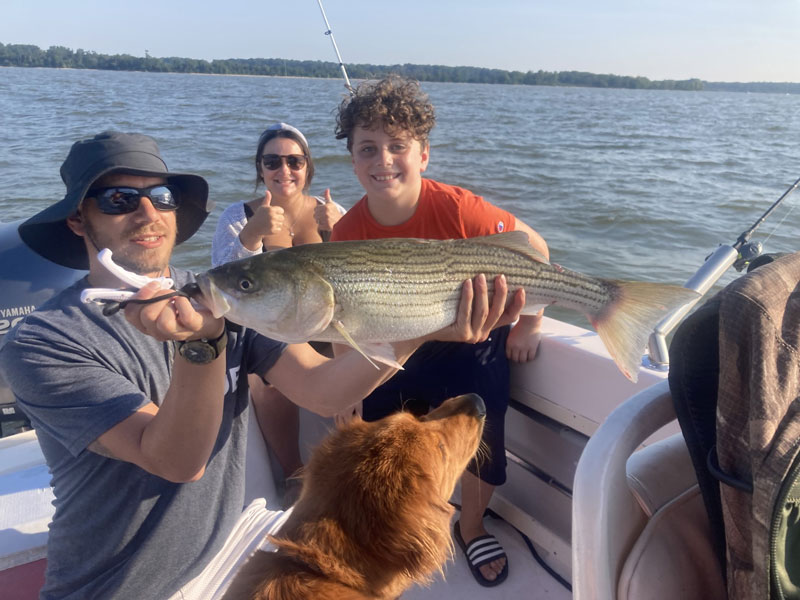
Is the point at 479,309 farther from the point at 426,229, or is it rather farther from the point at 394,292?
the point at 426,229

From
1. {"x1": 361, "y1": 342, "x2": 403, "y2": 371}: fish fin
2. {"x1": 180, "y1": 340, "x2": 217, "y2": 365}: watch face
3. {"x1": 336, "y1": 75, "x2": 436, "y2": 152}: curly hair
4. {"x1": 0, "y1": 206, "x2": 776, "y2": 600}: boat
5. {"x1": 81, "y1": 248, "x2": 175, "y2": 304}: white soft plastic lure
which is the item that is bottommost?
{"x1": 0, "y1": 206, "x2": 776, "y2": 600}: boat

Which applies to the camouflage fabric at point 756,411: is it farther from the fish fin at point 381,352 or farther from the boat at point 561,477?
the fish fin at point 381,352

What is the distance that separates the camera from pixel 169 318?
1.71 m

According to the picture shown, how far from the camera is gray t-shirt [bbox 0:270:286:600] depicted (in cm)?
201

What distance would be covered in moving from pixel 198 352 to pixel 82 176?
3.38 ft

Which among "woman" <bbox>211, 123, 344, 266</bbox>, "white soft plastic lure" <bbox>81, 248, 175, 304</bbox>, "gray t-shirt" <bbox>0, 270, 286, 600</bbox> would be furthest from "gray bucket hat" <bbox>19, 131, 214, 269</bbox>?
"woman" <bbox>211, 123, 344, 266</bbox>

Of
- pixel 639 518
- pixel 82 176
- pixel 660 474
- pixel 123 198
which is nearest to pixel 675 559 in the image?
pixel 639 518

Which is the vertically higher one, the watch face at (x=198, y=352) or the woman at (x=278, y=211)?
the watch face at (x=198, y=352)

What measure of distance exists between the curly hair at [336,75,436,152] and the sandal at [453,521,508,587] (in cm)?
244

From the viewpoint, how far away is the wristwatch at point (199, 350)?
72.6 inches

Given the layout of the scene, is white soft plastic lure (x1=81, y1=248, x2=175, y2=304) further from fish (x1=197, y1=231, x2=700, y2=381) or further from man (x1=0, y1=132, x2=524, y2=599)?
fish (x1=197, y1=231, x2=700, y2=381)

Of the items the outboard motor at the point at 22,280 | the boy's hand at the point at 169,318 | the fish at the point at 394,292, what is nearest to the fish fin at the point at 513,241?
the fish at the point at 394,292

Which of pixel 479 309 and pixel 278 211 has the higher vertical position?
pixel 479 309

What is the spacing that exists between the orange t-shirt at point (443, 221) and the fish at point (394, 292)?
834mm
